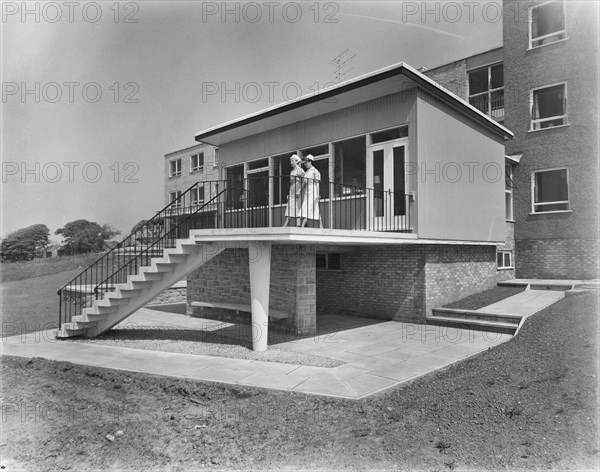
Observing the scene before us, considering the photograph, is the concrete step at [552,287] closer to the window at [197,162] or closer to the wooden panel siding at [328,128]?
the wooden panel siding at [328,128]

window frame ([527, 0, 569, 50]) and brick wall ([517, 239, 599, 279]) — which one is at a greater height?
window frame ([527, 0, 569, 50])

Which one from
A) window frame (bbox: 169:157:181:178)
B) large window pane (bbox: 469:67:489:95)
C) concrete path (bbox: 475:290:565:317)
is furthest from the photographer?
window frame (bbox: 169:157:181:178)

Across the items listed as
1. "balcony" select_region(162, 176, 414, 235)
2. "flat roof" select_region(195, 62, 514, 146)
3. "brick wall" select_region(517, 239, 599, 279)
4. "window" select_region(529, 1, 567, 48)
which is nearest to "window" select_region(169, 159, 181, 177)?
"flat roof" select_region(195, 62, 514, 146)

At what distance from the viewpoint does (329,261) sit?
1297 cm

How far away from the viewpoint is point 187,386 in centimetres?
597

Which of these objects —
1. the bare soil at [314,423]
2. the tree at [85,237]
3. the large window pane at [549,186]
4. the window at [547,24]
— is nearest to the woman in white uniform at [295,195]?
the bare soil at [314,423]

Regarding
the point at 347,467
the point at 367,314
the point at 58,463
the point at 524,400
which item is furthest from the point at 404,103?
the point at 58,463

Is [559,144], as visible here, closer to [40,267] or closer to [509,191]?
[509,191]

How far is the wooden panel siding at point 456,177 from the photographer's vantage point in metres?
10.3

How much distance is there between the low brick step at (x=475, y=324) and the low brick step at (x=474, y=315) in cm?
11

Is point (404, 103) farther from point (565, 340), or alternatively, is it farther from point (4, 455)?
point (4, 455)

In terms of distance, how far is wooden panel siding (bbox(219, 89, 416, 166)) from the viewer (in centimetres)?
1033

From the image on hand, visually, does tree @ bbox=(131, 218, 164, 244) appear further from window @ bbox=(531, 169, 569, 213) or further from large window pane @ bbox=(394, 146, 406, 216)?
window @ bbox=(531, 169, 569, 213)

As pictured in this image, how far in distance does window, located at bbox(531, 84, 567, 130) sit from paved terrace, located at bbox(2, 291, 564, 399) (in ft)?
25.8
